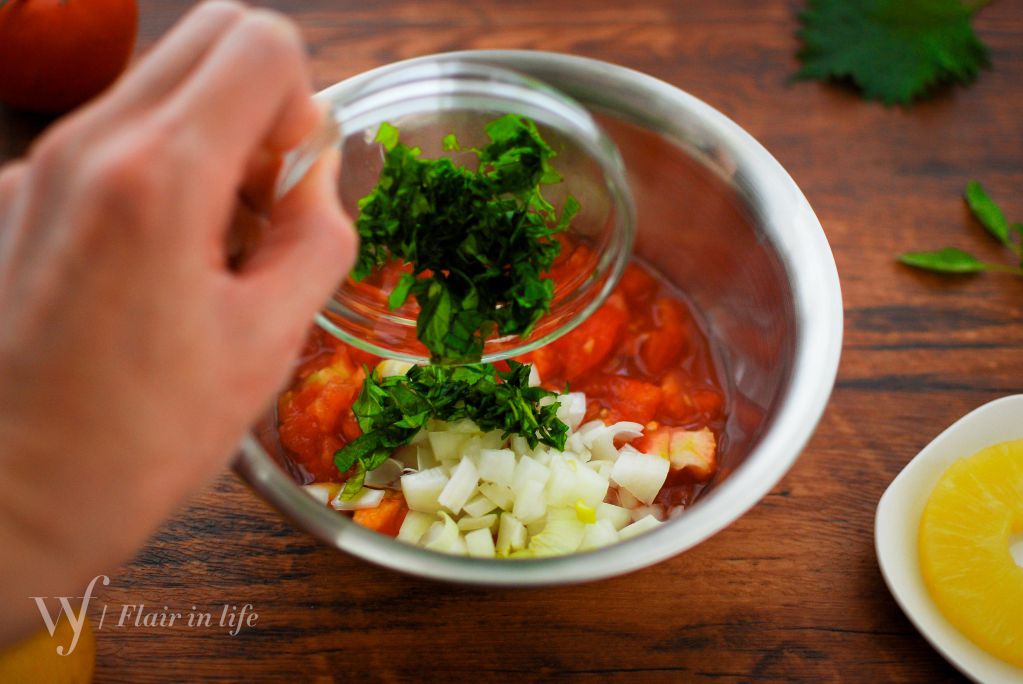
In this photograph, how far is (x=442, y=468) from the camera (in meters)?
1.25

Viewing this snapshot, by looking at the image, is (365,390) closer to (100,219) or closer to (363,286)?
(363,286)

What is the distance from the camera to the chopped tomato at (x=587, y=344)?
1.41 m

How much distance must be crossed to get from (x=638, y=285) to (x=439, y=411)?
467 millimetres

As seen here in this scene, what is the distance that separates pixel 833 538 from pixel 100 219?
113cm

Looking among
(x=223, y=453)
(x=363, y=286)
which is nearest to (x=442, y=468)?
(x=363, y=286)

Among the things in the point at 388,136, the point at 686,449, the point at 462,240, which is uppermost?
the point at 388,136

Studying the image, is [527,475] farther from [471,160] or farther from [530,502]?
[471,160]

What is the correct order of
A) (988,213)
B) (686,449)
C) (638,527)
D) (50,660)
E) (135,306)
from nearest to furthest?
(135,306), (50,660), (638,527), (686,449), (988,213)

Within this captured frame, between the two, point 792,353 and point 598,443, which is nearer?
point 792,353

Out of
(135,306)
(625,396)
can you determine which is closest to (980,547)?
(625,396)

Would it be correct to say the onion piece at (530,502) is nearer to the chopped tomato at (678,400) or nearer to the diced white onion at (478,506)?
the diced white onion at (478,506)

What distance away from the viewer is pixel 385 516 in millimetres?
1241

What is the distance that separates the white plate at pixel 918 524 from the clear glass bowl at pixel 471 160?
540 mm

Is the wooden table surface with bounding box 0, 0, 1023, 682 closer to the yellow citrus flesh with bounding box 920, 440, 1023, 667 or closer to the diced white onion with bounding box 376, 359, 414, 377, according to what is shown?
the yellow citrus flesh with bounding box 920, 440, 1023, 667
